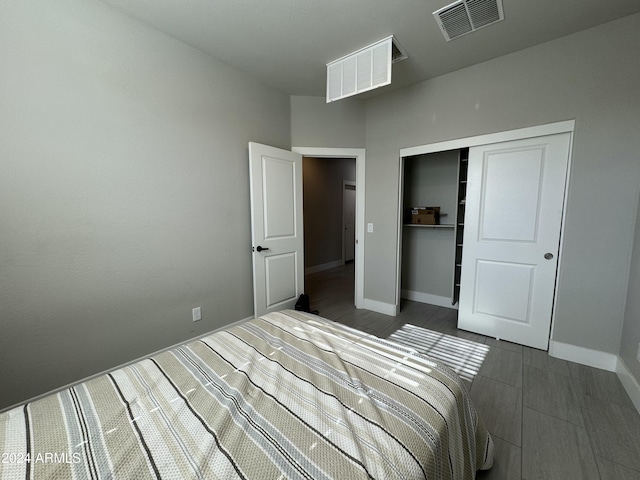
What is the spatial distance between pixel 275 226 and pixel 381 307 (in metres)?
1.69

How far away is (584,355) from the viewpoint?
2084mm

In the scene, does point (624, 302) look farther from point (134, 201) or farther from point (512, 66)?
point (134, 201)

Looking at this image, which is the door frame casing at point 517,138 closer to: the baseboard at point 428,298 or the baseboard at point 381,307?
the baseboard at point 428,298

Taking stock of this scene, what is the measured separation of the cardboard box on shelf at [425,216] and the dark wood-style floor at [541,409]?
1319mm

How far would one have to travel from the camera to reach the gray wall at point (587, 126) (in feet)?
6.10

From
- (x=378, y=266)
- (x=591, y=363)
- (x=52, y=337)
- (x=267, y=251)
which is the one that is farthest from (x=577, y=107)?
(x=52, y=337)

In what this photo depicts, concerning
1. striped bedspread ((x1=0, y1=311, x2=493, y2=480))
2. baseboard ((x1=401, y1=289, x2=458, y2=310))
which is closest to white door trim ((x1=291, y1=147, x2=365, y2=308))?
baseboard ((x1=401, y1=289, x2=458, y2=310))

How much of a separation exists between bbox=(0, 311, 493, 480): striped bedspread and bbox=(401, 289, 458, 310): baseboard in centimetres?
248

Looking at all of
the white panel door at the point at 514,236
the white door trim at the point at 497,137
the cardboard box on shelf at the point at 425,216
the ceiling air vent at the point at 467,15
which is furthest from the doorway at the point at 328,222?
the ceiling air vent at the point at 467,15

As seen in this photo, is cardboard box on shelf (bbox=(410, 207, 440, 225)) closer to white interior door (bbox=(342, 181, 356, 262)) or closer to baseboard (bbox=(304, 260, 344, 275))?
baseboard (bbox=(304, 260, 344, 275))

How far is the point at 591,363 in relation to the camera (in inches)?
80.8

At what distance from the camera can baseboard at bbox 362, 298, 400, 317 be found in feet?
10.4

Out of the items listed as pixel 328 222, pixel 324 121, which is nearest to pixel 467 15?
pixel 324 121

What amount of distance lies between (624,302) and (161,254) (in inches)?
143
